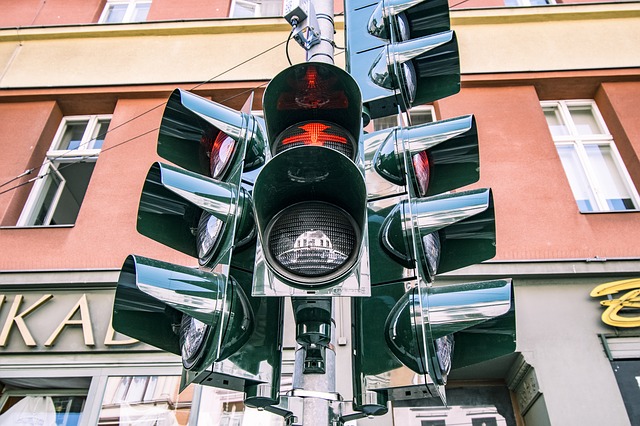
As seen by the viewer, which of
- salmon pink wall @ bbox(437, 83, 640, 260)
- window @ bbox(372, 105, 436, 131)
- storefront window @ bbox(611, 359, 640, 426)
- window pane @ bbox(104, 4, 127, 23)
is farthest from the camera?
window pane @ bbox(104, 4, 127, 23)

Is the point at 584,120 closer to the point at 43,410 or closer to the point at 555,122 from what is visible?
the point at 555,122

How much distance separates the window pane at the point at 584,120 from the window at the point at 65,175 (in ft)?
24.1

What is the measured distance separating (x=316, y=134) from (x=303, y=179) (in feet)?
1.38

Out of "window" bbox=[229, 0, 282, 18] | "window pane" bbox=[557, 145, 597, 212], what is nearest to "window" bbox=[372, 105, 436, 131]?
"window pane" bbox=[557, 145, 597, 212]

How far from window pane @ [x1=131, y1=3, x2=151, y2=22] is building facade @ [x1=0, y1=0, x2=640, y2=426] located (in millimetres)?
94

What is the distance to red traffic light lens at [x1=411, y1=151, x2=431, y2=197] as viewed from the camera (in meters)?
2.97

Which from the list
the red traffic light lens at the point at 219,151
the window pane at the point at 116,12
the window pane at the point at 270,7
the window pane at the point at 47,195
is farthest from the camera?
the window pane at the point at 116,12

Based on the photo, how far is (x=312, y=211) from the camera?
2479 millimetres

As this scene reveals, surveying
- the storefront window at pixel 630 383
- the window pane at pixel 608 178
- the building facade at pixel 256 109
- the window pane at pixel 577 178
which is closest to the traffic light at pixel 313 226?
the building facade at pixel 256 109

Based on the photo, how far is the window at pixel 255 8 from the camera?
10.7 metres

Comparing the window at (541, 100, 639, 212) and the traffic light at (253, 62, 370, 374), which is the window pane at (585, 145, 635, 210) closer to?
the window at (541, 100, 639, 212)

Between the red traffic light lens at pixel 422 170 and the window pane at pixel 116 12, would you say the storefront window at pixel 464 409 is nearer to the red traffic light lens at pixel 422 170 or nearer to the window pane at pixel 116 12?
the red traffic light lens at pixel 422 170

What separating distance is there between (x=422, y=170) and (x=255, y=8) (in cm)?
880

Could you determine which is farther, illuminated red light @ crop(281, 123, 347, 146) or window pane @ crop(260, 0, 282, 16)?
window pane @ crop(260, 0, 282, 16)
